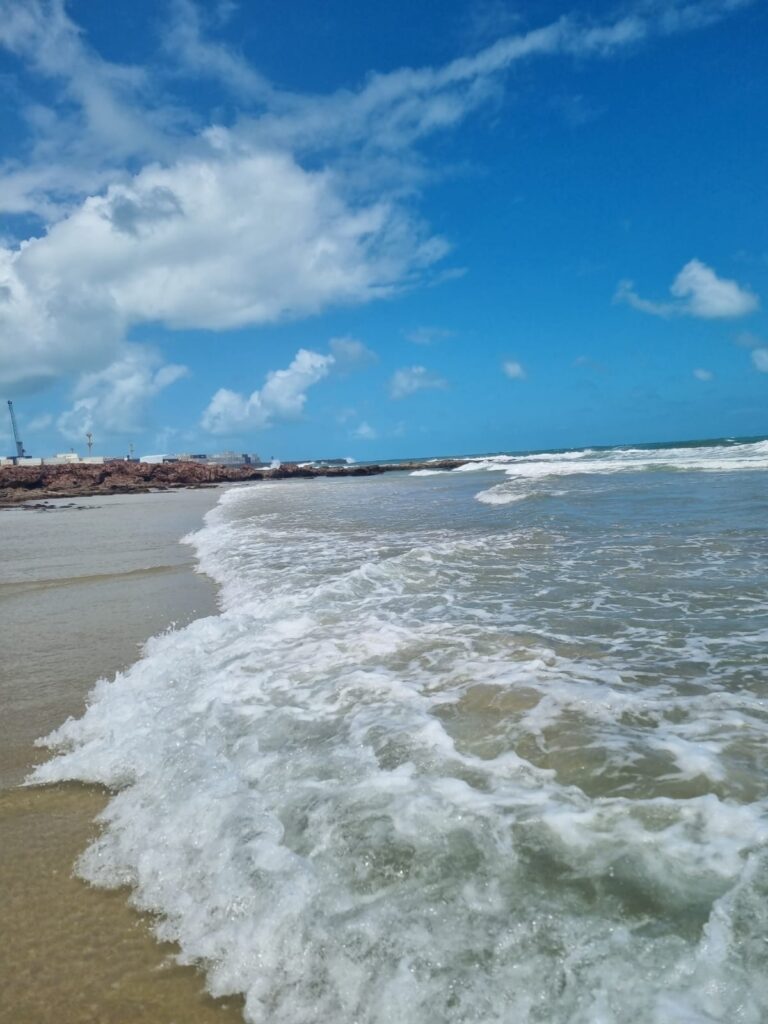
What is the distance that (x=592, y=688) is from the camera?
12.2 ft

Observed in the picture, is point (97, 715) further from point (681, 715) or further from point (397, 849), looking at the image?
point (681, 715)

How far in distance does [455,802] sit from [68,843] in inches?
65.5

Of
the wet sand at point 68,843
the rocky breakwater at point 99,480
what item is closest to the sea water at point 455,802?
the wet sand at point 68,843

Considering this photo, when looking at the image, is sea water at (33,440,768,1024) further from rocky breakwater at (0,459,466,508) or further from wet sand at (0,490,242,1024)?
rocky breakwater at (0,459,466,508)

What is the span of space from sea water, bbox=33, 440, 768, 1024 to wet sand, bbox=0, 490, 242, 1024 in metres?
0.11

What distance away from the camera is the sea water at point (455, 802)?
1732 millimetres

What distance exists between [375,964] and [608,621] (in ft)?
12.9

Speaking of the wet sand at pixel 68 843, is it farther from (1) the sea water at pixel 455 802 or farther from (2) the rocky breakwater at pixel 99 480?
(2) the rocky breakwater at pixel 99 480

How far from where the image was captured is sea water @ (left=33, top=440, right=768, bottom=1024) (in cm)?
173

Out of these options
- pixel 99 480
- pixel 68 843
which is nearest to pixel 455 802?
pixel 68 843

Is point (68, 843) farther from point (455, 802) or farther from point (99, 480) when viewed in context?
point (99, 480)

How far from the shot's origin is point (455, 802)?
8.36ft

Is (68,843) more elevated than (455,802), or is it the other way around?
(455,802)

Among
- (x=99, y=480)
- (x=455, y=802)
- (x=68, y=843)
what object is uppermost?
(x=99, y=480)
